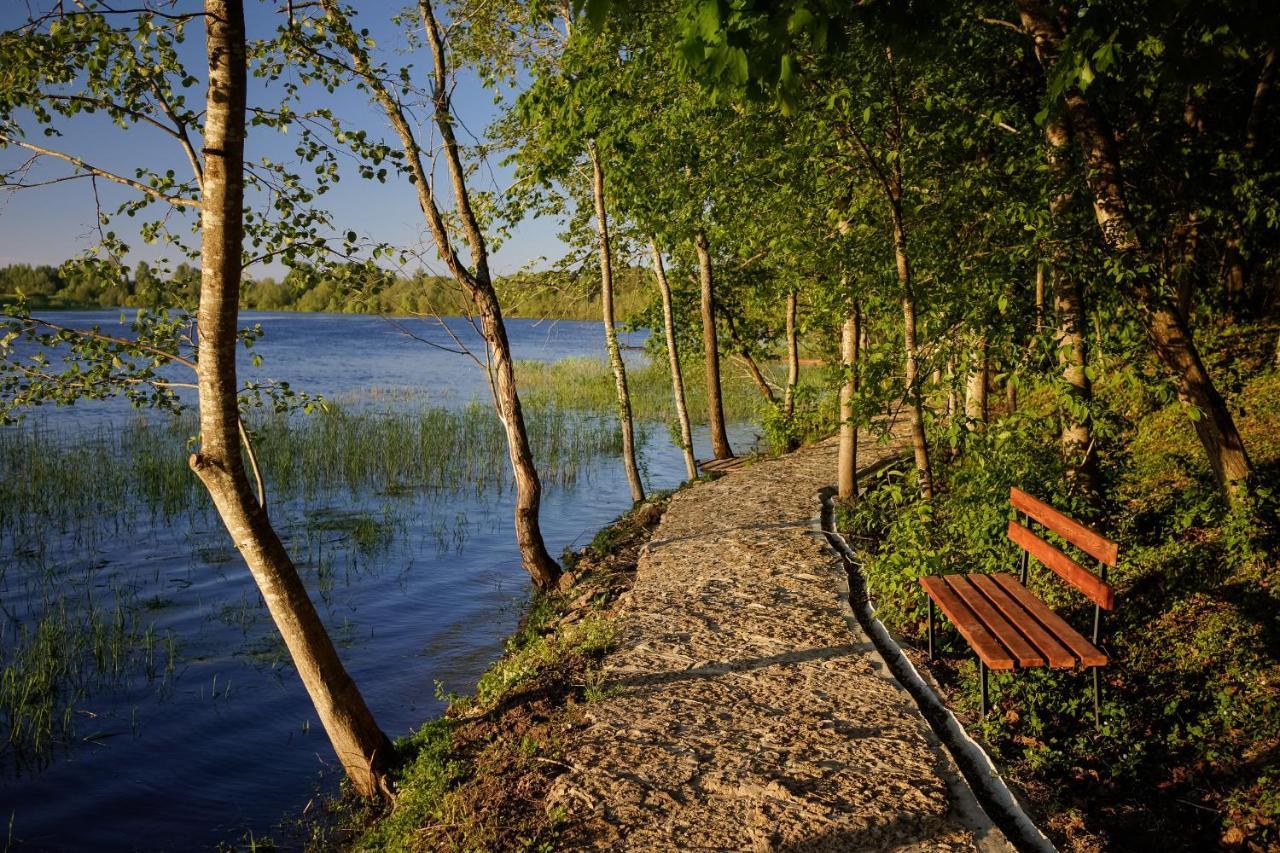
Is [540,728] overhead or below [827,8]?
below

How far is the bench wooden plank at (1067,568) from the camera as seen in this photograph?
5020 mm

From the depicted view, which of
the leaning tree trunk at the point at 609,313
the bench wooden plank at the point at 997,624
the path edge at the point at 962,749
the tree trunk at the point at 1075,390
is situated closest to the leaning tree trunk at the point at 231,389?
the path edge at the point at 962,749

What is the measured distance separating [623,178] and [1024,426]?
223 inches

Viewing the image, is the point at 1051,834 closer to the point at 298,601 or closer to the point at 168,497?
the point at 298,601

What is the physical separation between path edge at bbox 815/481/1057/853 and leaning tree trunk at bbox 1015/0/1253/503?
8.54 ft

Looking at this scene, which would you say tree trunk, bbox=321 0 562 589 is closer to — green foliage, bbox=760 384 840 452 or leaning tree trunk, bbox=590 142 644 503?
leaning tree trunk, bbox=590 142 644 503

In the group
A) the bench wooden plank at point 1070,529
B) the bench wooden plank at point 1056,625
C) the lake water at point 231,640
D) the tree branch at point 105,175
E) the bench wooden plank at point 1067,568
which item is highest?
the tree branch at point 105,175

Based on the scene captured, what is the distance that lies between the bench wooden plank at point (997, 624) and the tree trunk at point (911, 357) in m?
0.87

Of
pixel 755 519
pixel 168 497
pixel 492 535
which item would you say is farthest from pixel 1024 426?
pixel 168 497

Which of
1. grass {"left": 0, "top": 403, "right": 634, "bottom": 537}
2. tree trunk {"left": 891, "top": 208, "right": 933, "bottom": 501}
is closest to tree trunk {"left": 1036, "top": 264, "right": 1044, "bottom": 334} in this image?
tree trunk {"left": 891, "top": 208, "right": 933, "bottom": 501}

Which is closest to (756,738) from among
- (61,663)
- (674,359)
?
(61,663)

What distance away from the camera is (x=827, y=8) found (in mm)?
3057

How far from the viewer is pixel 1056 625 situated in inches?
207

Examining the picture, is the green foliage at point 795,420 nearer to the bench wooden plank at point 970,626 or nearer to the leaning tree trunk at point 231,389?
the bench wooden plank at point 970,626
